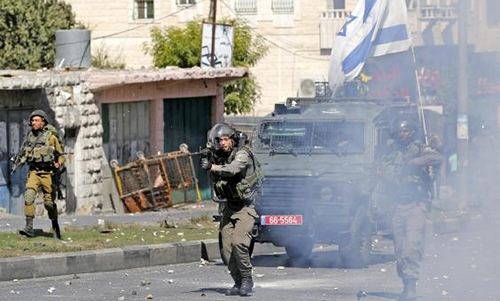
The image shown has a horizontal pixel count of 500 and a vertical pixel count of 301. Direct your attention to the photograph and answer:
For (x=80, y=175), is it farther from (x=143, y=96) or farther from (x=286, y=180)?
(x=286, y=180)

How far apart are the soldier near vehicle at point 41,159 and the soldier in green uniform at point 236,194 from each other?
13.8ft

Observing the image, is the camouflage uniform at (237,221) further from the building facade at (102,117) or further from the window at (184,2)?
the window at (184,2)

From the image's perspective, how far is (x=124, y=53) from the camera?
49188 mm

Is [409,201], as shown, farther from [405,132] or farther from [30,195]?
[30,195]

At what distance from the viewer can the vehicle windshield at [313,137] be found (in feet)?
58.9

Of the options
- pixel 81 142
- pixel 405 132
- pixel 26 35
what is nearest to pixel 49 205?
pixel 405 132

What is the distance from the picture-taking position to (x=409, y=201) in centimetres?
1373

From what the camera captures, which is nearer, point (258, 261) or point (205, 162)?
point (205, 162)

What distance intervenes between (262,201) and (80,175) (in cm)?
959

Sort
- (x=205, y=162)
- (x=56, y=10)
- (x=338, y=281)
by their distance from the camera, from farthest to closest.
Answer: (x=56, y=10), (x=338, y=281), (x=205, y=162)

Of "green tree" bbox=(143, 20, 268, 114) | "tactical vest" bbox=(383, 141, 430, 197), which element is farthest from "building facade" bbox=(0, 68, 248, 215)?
"green tree" bbox=(143, 20, 268, 114)

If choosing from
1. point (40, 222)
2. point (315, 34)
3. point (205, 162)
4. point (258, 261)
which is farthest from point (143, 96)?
point (315, 34)

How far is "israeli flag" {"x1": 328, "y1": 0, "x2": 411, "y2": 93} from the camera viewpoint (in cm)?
2225

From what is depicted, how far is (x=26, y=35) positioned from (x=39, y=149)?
24267 millimetres
